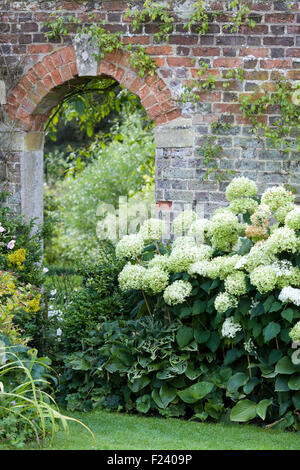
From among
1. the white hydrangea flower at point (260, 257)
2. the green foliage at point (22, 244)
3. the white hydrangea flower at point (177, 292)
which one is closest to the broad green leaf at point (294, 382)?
the white hydrangea flower at point (260, 257)

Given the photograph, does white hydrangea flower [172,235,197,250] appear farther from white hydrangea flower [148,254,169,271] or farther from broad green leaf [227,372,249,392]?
broad green leaf [227,372,249,392]

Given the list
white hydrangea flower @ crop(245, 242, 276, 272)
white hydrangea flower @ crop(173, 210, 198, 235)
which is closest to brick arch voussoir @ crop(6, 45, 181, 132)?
white hydrangea flower @ crop(173, 210, 198, 235)

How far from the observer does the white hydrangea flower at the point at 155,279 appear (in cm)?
459

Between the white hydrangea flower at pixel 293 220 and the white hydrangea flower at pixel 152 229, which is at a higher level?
the white hydrangea flower at pixel 293 220

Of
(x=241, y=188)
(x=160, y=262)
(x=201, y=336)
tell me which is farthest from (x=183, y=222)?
(x=201, y=336)

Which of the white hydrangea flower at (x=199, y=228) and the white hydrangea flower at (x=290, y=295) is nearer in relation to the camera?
the white hydrangea flower at (x=290, y=295)

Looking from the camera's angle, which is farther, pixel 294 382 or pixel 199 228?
pixel 199 228

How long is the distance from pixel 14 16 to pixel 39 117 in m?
0.99

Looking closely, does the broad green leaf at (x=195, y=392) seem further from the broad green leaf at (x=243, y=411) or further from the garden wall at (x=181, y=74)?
the garden wall at (x=181, y=74)

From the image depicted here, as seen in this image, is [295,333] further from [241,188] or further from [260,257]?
[241,188]

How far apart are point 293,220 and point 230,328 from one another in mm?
807

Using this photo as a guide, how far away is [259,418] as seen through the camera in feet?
14.5

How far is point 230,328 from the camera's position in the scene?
436cm

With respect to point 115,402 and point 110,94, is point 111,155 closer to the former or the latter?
point 110,94
